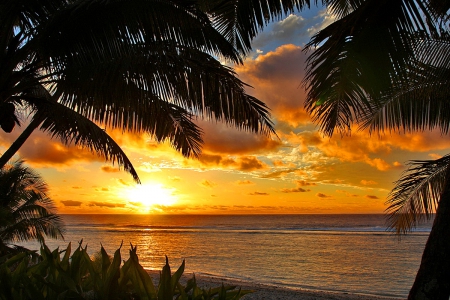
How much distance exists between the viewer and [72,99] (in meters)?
4.58

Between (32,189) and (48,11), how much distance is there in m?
9.10

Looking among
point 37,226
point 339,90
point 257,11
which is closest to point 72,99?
point 257,11

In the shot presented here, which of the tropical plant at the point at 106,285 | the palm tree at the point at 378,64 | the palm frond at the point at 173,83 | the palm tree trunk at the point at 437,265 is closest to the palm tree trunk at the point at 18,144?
the palm frond at the point at 173,83

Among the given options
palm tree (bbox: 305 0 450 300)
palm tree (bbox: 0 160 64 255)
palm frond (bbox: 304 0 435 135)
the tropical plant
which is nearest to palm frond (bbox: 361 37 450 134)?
palm tree (bbox: 305 0 450 300)

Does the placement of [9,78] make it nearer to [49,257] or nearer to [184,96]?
[184,96]

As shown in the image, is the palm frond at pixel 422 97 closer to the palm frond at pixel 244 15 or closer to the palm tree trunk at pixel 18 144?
the palm frond at pixel 244 15

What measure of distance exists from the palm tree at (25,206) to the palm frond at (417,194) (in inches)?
362

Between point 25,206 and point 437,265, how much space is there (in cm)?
1164

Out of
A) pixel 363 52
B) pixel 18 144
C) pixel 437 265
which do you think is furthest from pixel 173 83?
pixel 18 144

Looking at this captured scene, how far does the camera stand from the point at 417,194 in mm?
7137

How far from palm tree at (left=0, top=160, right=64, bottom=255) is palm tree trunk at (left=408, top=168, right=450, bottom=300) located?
1040 cm

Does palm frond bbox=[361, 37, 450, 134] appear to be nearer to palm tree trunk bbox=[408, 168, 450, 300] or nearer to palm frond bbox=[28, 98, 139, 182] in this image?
palm tree trunk bbox=[408, 168, 450, 300]

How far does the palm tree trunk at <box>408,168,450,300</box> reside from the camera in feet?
10.5

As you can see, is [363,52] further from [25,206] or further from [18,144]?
[25,206]
